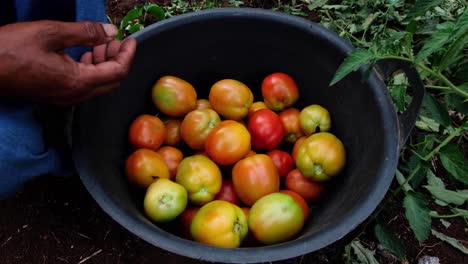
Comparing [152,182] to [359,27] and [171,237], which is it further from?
[359,27]

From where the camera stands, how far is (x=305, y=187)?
1.61 meters

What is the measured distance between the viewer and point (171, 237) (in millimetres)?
1207

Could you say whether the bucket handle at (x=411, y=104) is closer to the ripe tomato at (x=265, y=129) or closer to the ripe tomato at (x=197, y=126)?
the ripe tomato at (x=265, y=129)

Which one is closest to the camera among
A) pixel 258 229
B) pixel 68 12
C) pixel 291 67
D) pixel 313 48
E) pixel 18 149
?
pixel 18 149

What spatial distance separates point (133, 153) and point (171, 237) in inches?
19.2

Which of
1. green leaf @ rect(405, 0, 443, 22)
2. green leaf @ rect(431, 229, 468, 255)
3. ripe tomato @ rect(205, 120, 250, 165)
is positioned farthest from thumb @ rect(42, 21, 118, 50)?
green leaf @ rect(431, 229, 468, 255)

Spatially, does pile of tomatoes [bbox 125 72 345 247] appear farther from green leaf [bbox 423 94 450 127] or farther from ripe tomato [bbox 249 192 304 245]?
green leaf [bbox 423 94 450 127]

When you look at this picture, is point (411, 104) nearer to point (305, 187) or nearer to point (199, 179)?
point (305, 187)

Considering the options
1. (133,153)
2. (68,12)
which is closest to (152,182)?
(133,153)

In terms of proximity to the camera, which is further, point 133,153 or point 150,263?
point 150,263

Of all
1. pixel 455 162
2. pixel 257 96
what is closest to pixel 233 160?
pixel 257 96

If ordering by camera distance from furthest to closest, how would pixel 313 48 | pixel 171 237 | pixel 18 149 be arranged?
pixel 313 48 → pixel 18 149 → pixel 171 237

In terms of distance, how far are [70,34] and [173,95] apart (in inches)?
20.6

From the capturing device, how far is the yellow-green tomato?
4.74ft
